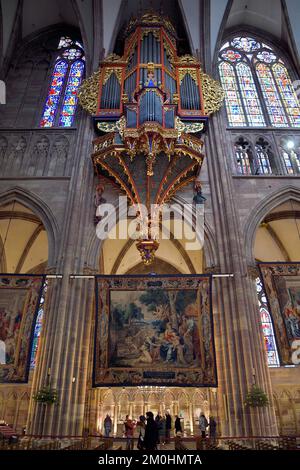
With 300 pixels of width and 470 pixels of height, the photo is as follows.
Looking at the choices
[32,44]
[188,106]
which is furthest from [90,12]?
[188,106]

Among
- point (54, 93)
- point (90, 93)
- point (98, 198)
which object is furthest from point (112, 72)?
point (98, 198)

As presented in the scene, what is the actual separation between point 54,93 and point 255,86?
913 cm

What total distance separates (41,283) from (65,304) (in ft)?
3.02

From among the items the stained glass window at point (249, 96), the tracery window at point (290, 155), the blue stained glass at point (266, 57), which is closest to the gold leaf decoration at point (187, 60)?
the stained glass window at point (249, 96)

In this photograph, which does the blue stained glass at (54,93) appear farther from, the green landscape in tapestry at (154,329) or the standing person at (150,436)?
the standing person at (150,436)

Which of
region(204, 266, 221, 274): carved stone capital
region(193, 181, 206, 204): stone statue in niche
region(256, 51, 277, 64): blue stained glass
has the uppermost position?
region(256, 51, 277, 64): blue stained glass

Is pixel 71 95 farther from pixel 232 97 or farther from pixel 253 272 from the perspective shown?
pixel 253 272

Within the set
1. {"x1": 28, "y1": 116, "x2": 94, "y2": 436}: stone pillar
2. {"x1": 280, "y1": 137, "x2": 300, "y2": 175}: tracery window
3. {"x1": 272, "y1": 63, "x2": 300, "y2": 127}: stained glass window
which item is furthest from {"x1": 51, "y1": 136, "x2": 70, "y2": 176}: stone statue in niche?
{"x1": 272, "y1": 63, "x2": 300, "y2": 127}: stained glass window

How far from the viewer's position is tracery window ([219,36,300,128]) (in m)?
14.5

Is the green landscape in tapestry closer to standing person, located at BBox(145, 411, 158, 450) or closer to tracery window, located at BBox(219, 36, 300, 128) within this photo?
standing person, located at BBox(145, 411, 158, 450)

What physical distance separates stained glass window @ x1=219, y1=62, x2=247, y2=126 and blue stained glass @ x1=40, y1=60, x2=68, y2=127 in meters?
7.46

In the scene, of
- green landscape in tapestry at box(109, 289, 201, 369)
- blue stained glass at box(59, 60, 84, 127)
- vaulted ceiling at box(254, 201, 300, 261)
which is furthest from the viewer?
blue stained glass at box(59, 60, 84, 127)

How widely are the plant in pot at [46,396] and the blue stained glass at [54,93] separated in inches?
405

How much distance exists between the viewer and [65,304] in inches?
388
